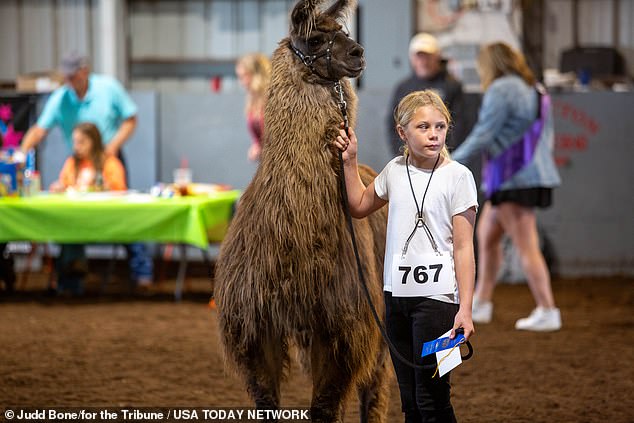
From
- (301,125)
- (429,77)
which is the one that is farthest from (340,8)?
(429,77)

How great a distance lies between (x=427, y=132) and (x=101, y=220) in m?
5.10

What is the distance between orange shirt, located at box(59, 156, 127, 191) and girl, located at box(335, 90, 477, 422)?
5620mm

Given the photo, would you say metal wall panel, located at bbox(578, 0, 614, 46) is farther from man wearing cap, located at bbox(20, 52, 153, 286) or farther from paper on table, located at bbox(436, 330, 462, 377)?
paper on table, located at bbox(436, 330, 462, 377)

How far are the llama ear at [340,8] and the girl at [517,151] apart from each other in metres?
3.21

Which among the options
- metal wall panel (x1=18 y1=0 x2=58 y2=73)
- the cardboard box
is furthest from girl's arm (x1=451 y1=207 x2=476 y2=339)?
metal wall panel (x1=18 y1=0 x2=58 y2=73)

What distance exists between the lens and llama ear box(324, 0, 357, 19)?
3.58 meters

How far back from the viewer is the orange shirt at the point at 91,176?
8.48 metres

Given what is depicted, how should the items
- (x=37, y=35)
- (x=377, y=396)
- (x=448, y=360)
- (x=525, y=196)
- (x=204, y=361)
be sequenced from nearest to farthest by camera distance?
(x=448, y=360)
(x=377, y=396)
(x=204, y=361)
(x=525, y=196)
(x=37, y=35)

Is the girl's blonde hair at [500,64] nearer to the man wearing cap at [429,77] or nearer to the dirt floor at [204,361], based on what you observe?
the man wearing cap at [429,77]

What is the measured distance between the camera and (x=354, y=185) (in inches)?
134

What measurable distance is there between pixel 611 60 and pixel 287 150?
10399mm

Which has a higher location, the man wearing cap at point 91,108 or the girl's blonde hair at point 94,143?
the man wearing cap at point 91,108

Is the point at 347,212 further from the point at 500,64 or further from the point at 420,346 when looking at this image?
the point at 500,64

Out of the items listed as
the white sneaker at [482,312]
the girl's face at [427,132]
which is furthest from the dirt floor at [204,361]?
the girl's face at [427,132]
